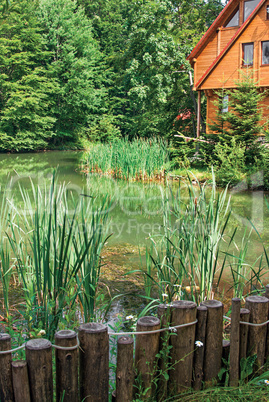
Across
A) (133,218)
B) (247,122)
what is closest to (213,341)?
(133,218)

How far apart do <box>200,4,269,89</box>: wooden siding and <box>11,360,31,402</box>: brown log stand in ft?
52.9

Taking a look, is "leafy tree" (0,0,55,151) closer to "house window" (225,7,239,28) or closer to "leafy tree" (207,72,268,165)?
"house window" (225,7,239,28)

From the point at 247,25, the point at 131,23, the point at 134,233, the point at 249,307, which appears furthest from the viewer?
the point at 131,23

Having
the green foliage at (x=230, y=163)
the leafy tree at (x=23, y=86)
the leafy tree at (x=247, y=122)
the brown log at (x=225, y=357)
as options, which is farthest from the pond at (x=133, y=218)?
the leafy tree at (x=23, y=86)

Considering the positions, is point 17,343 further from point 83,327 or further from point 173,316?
point 173,316

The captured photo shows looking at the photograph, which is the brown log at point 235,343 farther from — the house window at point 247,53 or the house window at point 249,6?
the house window at point 249,6

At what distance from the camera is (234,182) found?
37.5ft

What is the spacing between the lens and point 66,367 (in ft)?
6.26

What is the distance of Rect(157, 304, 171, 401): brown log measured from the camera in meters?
2.07

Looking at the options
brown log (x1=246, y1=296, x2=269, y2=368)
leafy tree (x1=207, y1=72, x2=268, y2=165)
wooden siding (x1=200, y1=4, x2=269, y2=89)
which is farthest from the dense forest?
brown log (x1=246, y1=296, x2=269, y2=368)

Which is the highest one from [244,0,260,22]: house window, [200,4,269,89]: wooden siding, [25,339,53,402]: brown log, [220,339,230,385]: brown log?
[244,0,260,22]: house window

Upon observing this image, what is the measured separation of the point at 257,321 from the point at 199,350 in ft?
1.18

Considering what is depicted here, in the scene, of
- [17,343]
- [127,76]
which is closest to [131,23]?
[127,76]

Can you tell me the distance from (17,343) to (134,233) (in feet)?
12.9
